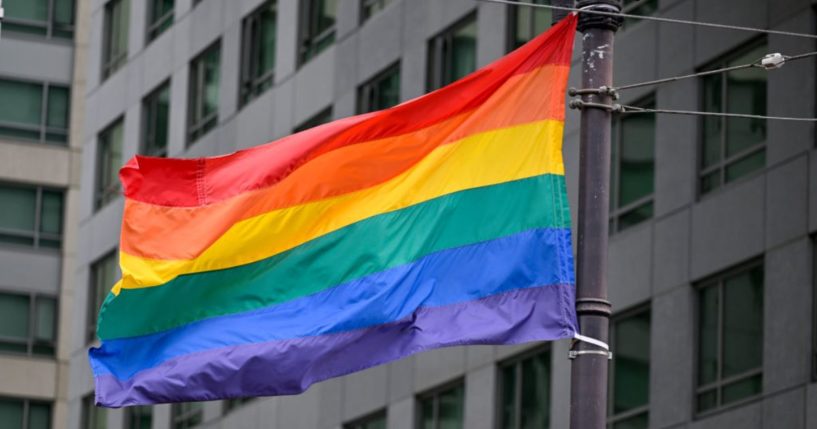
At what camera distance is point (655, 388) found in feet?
99.7

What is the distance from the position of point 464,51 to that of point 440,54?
78cm

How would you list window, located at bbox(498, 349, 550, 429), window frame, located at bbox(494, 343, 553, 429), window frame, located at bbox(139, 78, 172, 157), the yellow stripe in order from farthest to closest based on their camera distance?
window frame, located at bbox(139, 78, 172, 157), window, located at bbox(498, 349, 550, 429), window frame, located at bbox(494, 343, 553, 429), the yellow stripe

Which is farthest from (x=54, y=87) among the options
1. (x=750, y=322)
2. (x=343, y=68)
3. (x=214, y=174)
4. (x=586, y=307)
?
(x=586, y=307)

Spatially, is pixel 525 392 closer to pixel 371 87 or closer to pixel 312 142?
pixel 371 87

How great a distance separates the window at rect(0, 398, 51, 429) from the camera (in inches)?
2466

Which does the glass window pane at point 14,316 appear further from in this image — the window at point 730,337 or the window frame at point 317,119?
the window at point 730,337

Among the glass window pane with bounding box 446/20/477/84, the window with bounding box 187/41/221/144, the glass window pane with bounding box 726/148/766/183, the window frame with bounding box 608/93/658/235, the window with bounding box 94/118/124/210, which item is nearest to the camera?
the glass window pane with bounding box 726/148/766/183

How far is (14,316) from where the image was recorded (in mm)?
62938

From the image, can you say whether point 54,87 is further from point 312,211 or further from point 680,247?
point 312,211

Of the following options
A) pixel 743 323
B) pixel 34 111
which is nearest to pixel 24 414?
pixel 34 111

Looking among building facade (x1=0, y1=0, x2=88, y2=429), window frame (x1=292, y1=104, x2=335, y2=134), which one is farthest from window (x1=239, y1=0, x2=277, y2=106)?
building facade (x1=0, y1=0, x2=88, y2=429)

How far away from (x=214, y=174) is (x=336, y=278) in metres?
1.68

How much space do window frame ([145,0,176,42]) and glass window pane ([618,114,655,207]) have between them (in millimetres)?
21060

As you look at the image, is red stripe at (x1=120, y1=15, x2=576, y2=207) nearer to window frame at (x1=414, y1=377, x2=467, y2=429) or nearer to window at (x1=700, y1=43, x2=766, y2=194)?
window at (x1=700, y1=43, x2=766, y2=194)
